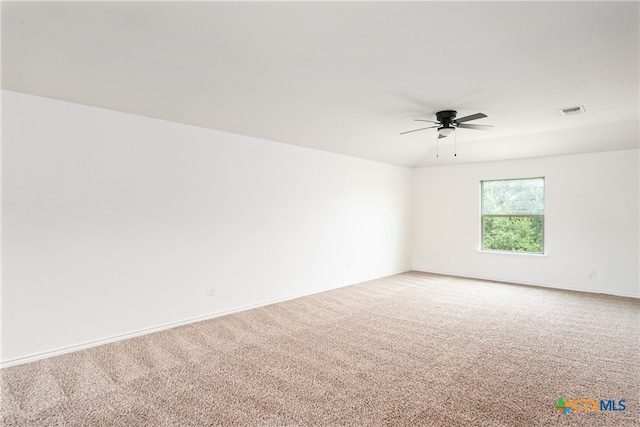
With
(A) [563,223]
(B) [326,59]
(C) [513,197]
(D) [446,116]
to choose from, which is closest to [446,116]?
(D) [446,116]

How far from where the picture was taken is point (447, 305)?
487cm

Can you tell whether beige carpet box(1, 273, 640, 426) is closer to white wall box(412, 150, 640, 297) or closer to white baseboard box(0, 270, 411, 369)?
white baseboard box(0, 270, 411, 369)

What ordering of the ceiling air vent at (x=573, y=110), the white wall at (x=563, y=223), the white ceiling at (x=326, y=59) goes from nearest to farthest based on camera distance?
the white ceiling at (x=326, y=59) < the ceiling air vent at (x=573, y=110) < the white wall at (x=563, y=223)

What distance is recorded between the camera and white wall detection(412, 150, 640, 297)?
536cm

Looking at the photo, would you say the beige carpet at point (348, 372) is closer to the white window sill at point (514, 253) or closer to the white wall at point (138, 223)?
the white wall at point (138, 223)

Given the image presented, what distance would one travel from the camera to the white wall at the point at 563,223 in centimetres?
536

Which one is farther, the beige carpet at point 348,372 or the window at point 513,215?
the window at point 513,215

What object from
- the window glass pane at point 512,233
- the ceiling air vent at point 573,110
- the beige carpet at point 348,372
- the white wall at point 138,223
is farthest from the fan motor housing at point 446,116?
the window glass pane at point 512,233

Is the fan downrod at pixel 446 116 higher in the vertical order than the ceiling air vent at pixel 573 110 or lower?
lower

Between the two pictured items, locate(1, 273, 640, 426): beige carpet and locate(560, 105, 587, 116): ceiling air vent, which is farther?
locate(560, 105, 587, 116): ceiling air vent
